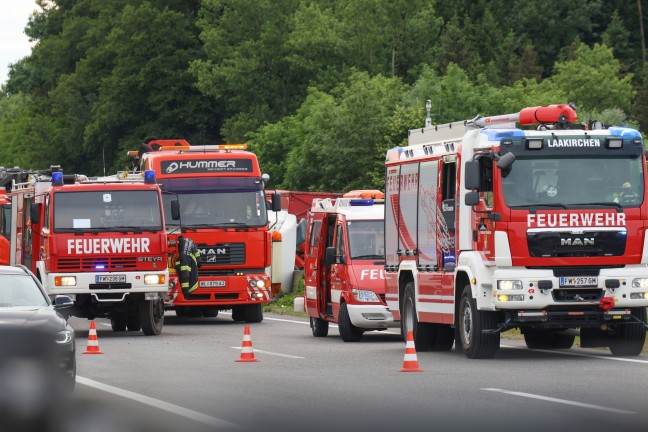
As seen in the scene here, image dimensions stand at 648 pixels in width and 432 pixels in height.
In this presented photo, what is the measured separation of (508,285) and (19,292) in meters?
7.06

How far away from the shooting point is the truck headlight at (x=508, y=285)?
21.8 meters

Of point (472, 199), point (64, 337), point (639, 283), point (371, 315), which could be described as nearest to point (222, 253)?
point (371, 315)

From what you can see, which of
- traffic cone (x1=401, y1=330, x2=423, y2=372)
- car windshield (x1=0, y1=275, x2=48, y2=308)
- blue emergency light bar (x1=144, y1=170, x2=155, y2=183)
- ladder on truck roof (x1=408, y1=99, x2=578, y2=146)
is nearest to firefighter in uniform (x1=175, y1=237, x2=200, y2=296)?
blue emergency light bar (x1=144, y1=170, x2=155, y2=183)

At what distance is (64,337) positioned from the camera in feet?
52.8

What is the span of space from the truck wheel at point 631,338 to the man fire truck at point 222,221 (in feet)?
44.5

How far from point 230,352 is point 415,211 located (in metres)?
3.58

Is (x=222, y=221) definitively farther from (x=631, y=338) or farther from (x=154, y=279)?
(x=631, y=338)

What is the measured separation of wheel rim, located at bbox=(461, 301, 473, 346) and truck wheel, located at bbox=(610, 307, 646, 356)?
2.05 m

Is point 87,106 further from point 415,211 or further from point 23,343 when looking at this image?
point 23,343

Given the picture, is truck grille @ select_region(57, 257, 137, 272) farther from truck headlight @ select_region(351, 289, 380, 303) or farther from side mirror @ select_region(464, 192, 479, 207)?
side mirror @ select_region(464, 192, 479, 207)

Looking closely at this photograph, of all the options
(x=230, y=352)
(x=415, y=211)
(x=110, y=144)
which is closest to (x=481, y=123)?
(x=415, y=211)

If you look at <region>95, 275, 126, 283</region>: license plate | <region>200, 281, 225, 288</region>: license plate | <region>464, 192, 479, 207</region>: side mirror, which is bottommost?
<region>200, 281, 225, 288</region>: license plate

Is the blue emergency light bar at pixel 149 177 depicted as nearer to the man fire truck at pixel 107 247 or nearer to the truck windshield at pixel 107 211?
the man fire truck at pixel 107 247

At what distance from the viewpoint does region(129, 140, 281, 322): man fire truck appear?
35406mm
